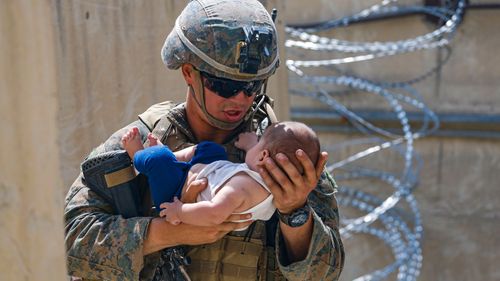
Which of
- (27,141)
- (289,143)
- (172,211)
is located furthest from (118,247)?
(27,141)

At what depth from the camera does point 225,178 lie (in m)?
2.48

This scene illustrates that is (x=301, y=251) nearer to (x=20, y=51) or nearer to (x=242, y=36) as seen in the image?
(x=242, y=36)

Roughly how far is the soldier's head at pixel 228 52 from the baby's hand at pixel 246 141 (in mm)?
49

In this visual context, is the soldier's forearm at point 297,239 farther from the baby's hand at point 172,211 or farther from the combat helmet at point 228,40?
the combat helmet at point 228,40

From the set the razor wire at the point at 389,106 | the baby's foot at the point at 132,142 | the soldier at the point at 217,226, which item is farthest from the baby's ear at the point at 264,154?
the razor wire at the point at 389,106

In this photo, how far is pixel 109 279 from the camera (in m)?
2.66

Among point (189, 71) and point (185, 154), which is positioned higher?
point (189, 71)

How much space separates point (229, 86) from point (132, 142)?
315mm

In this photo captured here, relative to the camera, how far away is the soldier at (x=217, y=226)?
261cm

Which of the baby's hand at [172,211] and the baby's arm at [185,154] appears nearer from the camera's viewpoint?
the baby's hand at [172,211]

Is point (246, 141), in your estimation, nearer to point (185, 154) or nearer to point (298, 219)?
point (185, 154)

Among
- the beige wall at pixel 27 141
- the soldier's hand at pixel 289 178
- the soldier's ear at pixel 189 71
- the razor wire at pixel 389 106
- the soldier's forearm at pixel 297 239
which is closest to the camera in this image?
the beige wall at pixel 27 141

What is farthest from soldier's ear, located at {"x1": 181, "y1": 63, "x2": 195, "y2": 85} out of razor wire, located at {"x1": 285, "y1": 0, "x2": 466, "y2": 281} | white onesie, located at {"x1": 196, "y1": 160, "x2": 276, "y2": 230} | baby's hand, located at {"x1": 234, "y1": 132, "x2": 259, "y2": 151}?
razor wire, located at {"x1": 285, "y1": 0, "x2": 466, "y2": 281}

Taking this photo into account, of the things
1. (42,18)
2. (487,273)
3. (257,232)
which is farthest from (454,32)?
(42,18)
